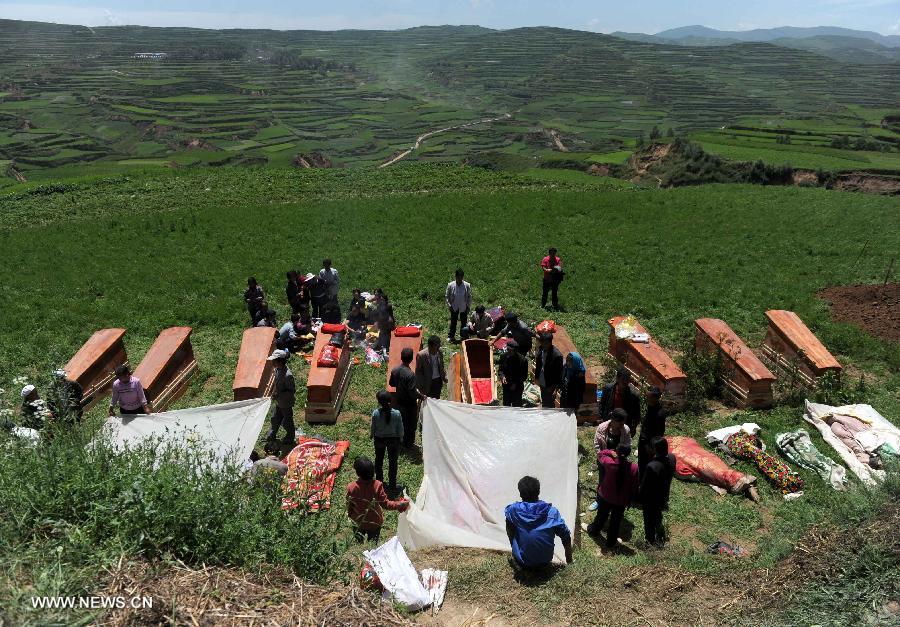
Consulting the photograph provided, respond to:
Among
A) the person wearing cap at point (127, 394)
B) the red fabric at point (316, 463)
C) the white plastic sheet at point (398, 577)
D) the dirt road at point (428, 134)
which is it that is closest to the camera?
the white plastic sheet at point (398, 577)

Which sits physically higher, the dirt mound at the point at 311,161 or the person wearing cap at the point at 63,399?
the person wearing cap at the point at 63,399

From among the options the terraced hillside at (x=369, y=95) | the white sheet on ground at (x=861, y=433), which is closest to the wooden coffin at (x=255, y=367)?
the white sheet on ground at (x=861, y=433)

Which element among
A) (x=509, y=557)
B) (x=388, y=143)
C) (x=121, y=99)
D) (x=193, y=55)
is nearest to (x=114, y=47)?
(x=193, y=55)

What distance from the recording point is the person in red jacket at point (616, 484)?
20.4 feet

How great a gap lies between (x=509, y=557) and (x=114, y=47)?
585 feet

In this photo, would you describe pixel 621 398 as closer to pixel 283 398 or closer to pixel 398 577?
pixel 398 577

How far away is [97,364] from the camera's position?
1038 centimetres

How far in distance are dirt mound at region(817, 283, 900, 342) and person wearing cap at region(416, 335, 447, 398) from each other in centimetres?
1007

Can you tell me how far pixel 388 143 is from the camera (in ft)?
258

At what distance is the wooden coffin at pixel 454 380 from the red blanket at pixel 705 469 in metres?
3.75

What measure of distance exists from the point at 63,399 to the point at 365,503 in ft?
15.7

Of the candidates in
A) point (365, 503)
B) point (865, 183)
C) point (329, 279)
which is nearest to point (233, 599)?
point (365, 503)

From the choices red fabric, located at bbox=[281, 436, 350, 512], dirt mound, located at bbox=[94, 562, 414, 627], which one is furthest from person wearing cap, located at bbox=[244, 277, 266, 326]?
dirt mound, located at bbox=[94, 562, 414, 627]

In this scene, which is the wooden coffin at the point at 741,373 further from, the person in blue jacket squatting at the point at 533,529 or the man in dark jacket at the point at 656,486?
the person in blue jacket squatting at the point at 533,529
